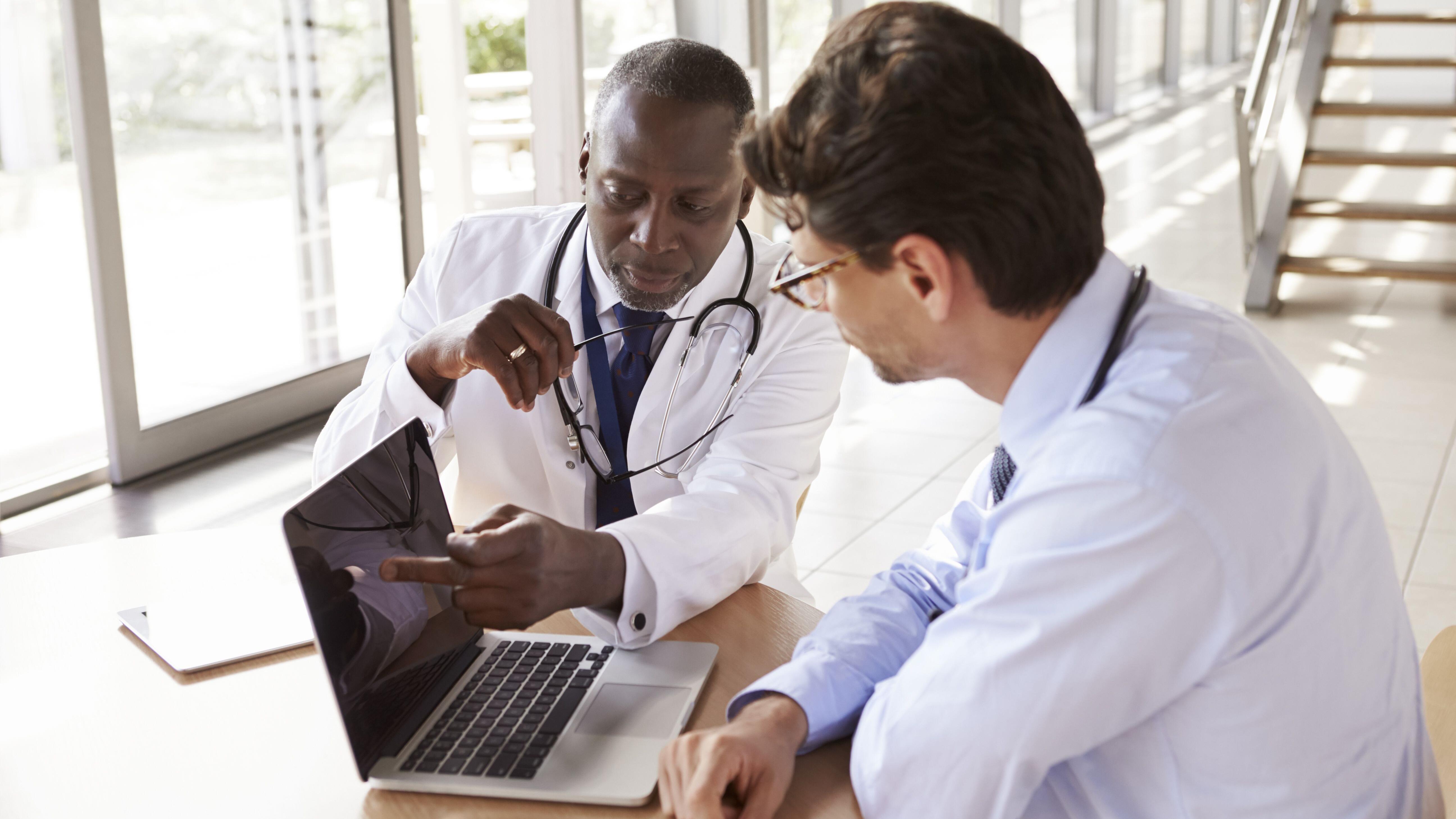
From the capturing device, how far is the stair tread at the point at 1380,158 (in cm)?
553

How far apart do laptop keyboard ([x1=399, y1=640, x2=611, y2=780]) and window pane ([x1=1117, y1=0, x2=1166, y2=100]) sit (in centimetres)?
1143

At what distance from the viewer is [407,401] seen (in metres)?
1.61

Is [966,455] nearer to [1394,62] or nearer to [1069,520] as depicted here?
[1069,520]

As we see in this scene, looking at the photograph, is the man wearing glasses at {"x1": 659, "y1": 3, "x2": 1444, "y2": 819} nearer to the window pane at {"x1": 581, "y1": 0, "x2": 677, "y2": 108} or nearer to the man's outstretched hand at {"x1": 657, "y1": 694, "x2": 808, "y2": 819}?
the man's outstretched hand at {"x1": 657, "y1": 694, "x2": 808, "y2": 819}

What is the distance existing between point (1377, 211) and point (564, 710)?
5361 mm

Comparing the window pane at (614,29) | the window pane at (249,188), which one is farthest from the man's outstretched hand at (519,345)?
the window pane at (614,29)

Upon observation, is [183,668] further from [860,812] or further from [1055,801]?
[1055,801]

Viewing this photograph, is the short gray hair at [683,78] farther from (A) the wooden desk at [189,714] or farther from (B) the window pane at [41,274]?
(B) the window pane at [41,274]

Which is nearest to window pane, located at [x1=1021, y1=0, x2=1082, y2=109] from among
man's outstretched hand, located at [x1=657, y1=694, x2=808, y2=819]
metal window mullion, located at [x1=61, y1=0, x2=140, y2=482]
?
metal window mullion, located at [x1=61, y1=0, x2=140, y2=482]

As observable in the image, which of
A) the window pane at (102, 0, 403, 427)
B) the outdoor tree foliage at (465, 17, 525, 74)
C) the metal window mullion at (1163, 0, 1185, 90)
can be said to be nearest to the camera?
the window pane at (102, 0, 403, 427)

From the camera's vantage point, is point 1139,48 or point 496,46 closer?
point 496,46

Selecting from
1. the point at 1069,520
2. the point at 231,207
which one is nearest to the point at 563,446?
the point at 1069,520

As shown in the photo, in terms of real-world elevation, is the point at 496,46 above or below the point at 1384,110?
above

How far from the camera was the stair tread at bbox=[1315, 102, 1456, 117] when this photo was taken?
226 inches
